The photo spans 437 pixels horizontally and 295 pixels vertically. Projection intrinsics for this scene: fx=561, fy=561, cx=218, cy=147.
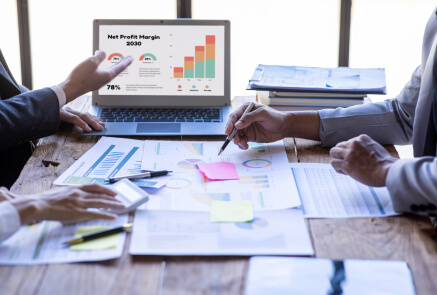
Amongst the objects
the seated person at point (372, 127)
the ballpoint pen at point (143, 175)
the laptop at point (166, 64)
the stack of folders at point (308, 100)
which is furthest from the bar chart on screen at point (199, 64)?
the ballpoint pen at point (143, 175)

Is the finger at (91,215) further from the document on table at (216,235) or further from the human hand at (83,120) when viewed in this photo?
the human hand at (83,120)

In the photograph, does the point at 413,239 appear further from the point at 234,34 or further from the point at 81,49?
the point at 81,49

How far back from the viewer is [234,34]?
3.43 meters

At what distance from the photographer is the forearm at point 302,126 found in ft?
5.16

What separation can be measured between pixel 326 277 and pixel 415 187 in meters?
0.32

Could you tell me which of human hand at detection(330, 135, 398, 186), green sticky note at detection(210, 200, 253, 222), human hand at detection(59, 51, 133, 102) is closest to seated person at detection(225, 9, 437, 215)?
human hand at detection(330, 135, 398, 186)

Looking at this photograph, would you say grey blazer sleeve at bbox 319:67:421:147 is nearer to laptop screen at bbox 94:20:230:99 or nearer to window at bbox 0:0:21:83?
laptop screen at bbox 94:20:230:99

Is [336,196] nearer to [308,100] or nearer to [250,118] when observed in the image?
[250,118]

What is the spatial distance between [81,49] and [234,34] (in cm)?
95

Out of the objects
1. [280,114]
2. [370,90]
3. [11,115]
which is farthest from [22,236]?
[370,90]

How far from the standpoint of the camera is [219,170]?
52.6 inches

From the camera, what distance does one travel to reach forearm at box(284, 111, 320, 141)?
61.9 inches

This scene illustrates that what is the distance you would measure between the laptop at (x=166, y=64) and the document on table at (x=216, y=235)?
815 mm

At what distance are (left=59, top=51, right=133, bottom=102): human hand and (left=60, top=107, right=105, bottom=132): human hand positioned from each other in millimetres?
92
